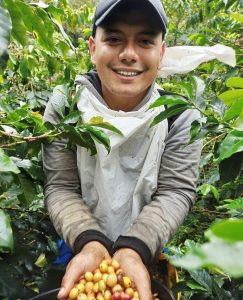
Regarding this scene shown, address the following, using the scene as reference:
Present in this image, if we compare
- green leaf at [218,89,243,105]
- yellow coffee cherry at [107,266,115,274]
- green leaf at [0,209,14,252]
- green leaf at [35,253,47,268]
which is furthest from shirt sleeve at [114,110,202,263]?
green leaf at [0,209,14,252]

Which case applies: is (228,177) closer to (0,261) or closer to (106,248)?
(106,248)

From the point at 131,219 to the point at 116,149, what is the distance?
0.99ft

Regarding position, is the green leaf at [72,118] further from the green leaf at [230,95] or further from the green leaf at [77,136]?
the green leaf at [230,95]

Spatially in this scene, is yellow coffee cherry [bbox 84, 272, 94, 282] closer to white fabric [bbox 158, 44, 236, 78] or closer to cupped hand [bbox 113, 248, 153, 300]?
cupped hand [bbox 113, 248, 153, 300]

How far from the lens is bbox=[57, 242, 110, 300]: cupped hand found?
1178 millimetres

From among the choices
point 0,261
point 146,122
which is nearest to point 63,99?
point 146,122

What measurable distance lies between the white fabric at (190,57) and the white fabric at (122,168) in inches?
10.0

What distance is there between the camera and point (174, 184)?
5.36ft

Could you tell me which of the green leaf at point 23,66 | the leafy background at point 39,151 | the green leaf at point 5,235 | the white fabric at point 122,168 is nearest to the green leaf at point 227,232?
the leafy background at point 39,151

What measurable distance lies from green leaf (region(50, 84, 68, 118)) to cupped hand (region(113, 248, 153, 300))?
0.53 metres

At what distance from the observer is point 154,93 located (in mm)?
1771

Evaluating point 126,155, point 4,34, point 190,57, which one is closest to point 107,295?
point 126,155

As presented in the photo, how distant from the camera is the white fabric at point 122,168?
5.32 feet

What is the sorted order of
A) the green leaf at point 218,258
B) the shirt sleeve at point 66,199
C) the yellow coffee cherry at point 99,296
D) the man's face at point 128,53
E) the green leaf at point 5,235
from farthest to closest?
the man's face at point 128,53 → the shirt sleeve at point 66,199 → the yellow coffee cherry at point 99,296 → the green leaf at point 5,235 → the green leaf at point 218,258
